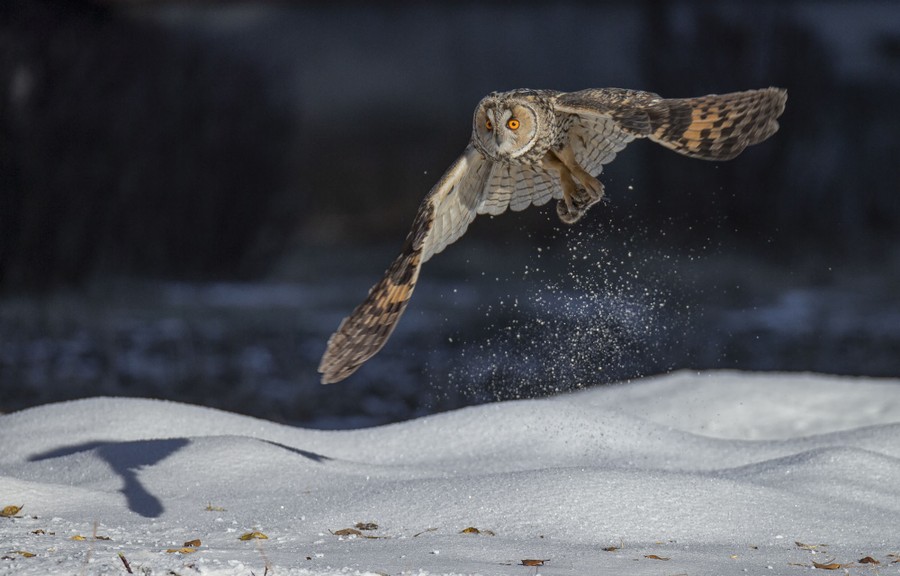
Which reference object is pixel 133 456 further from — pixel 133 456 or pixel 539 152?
pixel 539 152

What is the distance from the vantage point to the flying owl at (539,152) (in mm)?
2967

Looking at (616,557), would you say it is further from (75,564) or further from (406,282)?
(75,564)

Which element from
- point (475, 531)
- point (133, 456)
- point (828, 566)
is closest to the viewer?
point (828, 566)

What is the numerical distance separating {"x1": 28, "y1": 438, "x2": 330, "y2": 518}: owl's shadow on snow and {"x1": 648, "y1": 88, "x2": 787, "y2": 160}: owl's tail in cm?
192

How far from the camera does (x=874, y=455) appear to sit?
14.1 ft

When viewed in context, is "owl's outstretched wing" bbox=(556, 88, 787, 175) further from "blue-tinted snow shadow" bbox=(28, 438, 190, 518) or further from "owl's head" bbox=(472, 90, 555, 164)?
"blue-tinted snow shadow" bbox=(28, 438, 190, 518)

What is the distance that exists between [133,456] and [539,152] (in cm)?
189

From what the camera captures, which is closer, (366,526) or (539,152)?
(366,526)

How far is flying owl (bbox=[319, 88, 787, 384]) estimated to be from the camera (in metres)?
2.97

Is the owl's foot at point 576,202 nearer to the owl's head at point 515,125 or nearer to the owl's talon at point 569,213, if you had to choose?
the owl's talon at point 569,213

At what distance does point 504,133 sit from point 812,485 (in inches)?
67.0

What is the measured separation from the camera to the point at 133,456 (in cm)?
418

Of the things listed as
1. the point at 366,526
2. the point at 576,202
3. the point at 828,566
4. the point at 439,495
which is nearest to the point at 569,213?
the point at 576,202

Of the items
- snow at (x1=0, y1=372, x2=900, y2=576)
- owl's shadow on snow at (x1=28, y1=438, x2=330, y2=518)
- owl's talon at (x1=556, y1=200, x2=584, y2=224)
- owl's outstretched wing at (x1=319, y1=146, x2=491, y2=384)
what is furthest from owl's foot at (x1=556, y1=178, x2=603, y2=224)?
owl's shadow on snow at (x1=28, y1=438, x2=330, y2=518)
